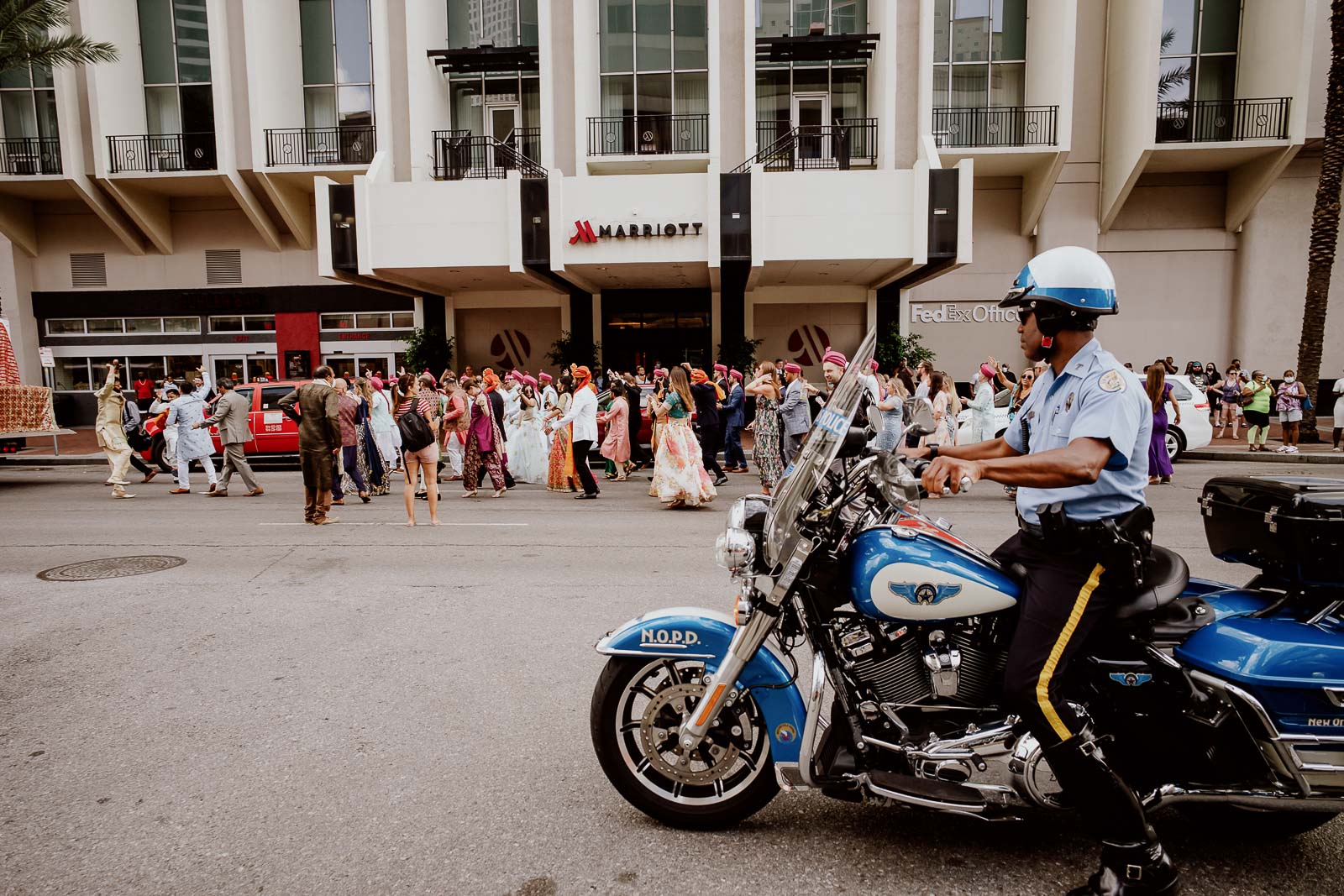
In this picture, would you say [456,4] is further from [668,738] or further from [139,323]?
[668,738]

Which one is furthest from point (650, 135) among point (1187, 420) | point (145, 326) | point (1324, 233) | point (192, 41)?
point (145, 326)

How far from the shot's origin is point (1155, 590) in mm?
2506

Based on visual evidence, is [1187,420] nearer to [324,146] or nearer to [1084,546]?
[1084,546]

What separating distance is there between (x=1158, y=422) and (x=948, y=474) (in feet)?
34.5

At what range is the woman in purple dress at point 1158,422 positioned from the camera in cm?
1035

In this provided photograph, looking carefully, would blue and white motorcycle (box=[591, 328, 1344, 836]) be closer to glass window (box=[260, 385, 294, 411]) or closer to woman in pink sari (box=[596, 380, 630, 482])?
woman in pink sari (box=[596, 380, 630, 482])

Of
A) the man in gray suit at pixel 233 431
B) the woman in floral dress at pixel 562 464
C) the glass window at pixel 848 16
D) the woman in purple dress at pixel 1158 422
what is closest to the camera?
the woman in purple dress at pixel 1158 422

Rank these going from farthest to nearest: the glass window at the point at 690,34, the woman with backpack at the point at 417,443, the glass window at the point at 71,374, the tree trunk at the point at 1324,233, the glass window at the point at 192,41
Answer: the glass window at the point at 71,374, the glass window at the point at 192,41, the glass window at the point at 690,34, the tree trunk at the point at 1324,233, the woman with backpack at the point at 417,443

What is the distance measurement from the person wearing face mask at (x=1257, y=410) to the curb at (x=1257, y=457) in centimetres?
51

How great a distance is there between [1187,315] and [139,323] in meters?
34.0

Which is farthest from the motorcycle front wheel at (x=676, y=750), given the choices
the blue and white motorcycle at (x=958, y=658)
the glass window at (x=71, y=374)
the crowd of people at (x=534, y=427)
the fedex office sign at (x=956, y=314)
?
the glass window at (x=71, y=374)

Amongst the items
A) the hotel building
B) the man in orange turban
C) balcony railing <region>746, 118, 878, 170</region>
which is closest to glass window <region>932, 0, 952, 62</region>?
the hotel building

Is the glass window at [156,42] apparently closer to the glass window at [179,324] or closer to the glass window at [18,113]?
the glass window at [18,113]

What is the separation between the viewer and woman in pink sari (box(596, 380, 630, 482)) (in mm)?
13133
